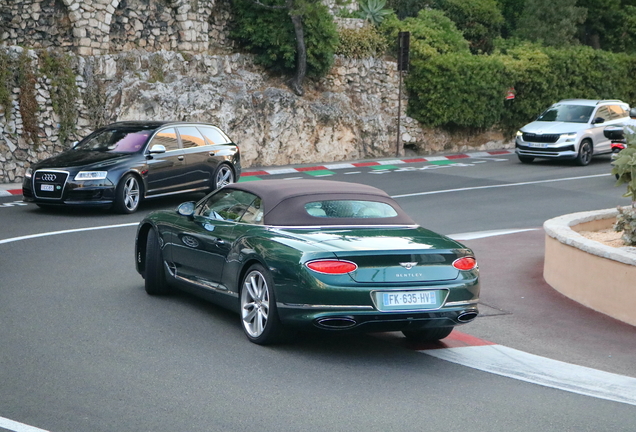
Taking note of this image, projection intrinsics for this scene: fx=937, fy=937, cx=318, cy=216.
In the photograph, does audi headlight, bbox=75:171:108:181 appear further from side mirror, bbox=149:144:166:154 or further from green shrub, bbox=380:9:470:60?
green shrub, bbox=380:9:470:60

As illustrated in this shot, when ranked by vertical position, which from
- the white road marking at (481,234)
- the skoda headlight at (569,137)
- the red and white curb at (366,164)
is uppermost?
the white road marking at (481,234)

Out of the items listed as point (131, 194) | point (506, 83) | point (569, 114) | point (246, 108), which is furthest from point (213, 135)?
point (506, 83)

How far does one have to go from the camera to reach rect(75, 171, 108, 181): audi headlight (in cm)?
1564

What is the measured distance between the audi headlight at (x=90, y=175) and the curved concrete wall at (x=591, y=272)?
7986 millimetres

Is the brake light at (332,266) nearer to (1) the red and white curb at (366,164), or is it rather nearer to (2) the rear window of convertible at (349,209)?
(2) the rear window of convertible at (349,209)

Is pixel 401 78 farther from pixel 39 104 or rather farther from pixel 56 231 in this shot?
pixel 56 231

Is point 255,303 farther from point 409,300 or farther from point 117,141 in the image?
point 117,141

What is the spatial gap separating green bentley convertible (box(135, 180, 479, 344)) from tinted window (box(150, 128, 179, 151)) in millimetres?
8263

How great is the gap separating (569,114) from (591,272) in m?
18.7

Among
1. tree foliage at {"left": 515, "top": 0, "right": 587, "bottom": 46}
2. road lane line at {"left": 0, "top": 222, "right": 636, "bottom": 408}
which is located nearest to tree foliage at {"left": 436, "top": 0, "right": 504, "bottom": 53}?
tree foliage at {"left": 515, "top": 0, "right": 587, "bottom": 46}

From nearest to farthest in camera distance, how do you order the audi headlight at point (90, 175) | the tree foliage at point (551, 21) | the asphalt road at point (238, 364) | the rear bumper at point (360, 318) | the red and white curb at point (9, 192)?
the asphalt road at point (238, 364)
the rear bumper at point (360, 318)
the audi headlight at point (90, 175)
the red and white curb at point (9, 192)
the tree foliage at point (551, 21)

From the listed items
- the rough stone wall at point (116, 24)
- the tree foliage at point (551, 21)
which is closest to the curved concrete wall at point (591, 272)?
the rough stone wall at point (116, 24)

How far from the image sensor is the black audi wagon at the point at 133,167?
51.6ft

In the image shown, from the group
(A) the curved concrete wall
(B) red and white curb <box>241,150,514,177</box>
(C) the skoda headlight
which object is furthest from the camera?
(C) the skoda headlight
